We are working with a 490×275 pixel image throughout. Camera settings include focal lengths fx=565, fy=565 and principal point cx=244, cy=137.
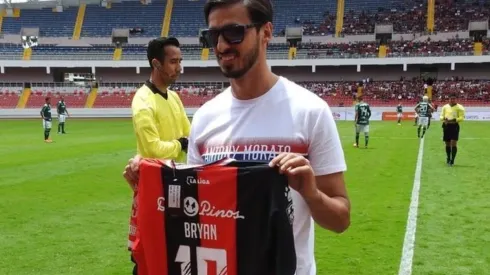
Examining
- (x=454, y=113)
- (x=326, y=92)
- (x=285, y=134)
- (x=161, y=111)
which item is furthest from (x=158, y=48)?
(x=326, y=92)

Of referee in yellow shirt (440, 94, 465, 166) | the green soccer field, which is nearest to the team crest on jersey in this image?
the green soccer field

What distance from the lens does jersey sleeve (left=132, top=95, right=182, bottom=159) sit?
12.4 feet

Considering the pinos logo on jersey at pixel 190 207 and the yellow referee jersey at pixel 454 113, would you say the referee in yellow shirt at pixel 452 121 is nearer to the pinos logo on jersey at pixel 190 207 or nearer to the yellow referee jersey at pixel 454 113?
the yellow referee jersey at pixel 454 113

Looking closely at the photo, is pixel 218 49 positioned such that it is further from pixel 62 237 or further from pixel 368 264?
pixel 62 237

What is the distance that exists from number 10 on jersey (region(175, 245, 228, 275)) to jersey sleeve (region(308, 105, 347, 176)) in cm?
50

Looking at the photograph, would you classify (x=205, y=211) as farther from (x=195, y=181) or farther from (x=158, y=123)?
(x=158, y=123)

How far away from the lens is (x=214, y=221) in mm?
2188

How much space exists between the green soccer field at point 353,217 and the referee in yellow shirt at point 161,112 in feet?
8.59

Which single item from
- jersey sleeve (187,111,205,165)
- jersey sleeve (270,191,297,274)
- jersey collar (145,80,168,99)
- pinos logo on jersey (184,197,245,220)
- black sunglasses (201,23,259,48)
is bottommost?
jersey sleeve (270,191,297,274)

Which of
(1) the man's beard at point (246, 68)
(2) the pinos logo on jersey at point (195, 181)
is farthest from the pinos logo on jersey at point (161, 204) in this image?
(1) the man's beard at point (246, 68)

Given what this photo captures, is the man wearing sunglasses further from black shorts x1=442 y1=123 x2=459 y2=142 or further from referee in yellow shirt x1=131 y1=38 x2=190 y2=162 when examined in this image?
black shorts x1=442 y1=123 x2=459 y2=142

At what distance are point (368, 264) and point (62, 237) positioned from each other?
13.2 feet

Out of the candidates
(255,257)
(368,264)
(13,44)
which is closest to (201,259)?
(255,257)

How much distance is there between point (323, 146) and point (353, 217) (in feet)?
22.0
